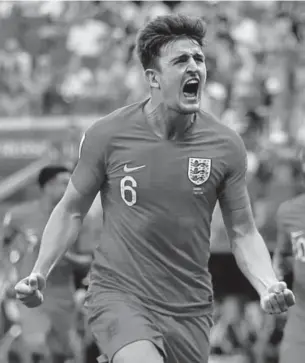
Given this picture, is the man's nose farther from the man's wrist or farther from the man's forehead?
the man's wrist

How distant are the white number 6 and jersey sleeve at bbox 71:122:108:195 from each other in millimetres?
132

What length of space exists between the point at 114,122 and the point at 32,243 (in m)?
3.59

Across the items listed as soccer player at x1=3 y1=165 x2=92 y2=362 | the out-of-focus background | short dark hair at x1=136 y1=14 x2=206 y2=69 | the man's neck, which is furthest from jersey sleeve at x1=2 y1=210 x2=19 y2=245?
short dark hair at x1=136 y1=14 x2=206 y2=69

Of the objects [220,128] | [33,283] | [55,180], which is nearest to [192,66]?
[220,128]

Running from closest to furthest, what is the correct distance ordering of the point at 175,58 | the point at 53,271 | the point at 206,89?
the point at 175,58, the point at 53,271, the point at 206,89

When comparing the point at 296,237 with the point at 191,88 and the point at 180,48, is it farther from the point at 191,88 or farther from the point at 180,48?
the point at 180,48

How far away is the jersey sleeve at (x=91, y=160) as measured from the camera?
4891 mm

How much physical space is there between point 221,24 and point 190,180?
812 centimetres

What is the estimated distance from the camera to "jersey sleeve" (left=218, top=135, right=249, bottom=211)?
16.3ft

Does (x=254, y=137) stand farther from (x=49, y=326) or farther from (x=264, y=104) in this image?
(x=49, y=326)

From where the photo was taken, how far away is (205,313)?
4926 mm

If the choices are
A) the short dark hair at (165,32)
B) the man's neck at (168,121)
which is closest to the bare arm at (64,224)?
the man's neck at (168,121)

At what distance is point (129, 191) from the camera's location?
4.88 meters

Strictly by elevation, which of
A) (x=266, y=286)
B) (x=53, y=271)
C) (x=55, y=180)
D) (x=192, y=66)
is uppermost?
(x=192, y=66)
